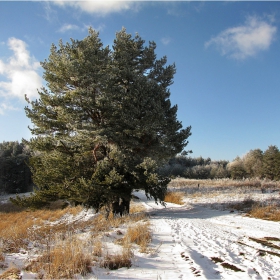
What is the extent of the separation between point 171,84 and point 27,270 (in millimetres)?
13094

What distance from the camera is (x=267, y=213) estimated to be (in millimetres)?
11484

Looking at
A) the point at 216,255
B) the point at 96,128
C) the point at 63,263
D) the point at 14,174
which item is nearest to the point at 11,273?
the point at 63,263

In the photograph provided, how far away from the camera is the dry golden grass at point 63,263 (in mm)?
3508

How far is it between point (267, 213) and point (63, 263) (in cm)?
1132

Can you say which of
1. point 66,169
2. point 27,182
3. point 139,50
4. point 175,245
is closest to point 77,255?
point 175,245

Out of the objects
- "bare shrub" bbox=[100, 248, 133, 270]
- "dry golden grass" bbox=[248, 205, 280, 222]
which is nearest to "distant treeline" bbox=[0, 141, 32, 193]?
"dry golden grass" bbox=[248, 205, 280, 222]

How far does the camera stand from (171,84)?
48.1 ft

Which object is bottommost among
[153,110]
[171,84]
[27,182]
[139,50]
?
[27,182]

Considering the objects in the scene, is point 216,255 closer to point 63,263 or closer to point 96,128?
point 63,263

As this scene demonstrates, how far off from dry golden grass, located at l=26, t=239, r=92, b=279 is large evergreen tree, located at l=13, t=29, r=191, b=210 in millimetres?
6121

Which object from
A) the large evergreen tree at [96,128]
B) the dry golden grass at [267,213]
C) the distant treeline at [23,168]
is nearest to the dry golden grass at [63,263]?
the large evergreen tree at [96,128]

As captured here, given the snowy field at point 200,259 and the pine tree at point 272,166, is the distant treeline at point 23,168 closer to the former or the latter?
the pine tree at point 272,166

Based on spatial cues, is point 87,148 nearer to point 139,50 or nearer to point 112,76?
point 112,76

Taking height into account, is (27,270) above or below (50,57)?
Result: below
